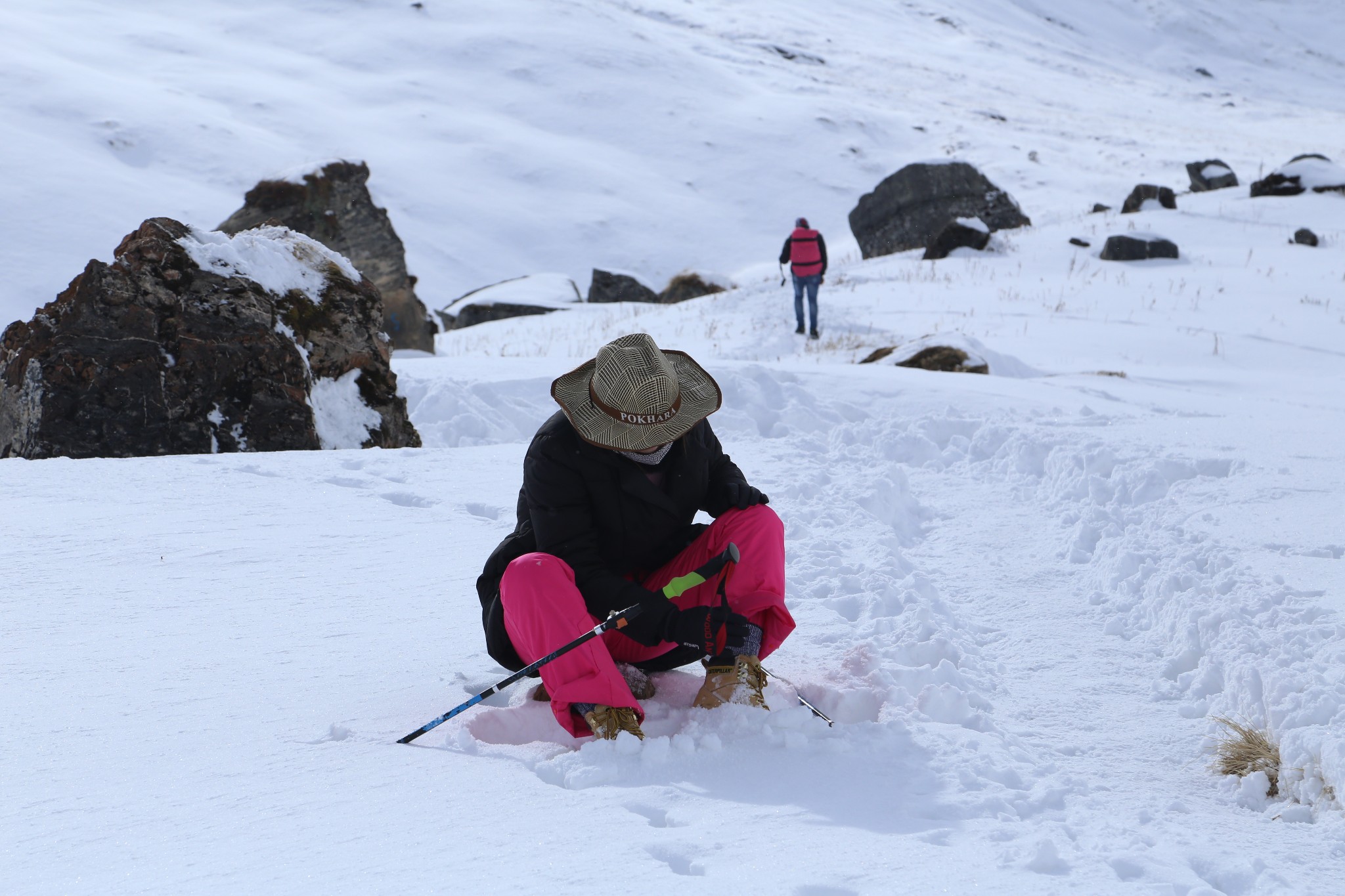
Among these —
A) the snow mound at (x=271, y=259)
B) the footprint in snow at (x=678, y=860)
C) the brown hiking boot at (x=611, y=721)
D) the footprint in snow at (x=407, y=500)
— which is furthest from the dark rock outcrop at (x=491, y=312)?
the footprint in snow at (x=678, y=860)

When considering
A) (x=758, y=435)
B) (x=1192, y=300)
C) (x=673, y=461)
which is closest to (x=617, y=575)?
(x=673, y=461)

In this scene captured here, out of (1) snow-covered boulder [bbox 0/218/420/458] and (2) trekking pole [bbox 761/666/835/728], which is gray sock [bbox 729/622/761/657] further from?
(1) snow-covered boulder [bbox 0/218/420/458]

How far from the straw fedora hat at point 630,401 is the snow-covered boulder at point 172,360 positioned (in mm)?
4006

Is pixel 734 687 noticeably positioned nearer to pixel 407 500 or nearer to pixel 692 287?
pixel 407 500

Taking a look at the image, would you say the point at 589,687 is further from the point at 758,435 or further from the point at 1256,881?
the point at 758,435

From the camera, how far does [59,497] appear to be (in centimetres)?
500

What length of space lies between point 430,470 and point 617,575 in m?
3.04

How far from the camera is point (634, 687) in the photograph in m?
3.25

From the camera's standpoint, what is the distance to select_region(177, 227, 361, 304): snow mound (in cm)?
662

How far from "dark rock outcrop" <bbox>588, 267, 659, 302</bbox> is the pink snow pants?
802 inches

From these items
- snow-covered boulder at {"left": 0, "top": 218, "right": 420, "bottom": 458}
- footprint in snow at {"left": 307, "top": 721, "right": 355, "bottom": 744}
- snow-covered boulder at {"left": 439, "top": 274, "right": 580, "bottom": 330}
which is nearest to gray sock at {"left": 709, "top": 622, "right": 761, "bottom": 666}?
footprint in snow at {"left": 307, "top": 721, "right": 355, "bottom": 744}

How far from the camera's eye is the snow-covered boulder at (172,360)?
6.19 m

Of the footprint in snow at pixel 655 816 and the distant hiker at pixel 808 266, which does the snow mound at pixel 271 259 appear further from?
the distant hiker at pixel 808 266

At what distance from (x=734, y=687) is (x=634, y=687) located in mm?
330
